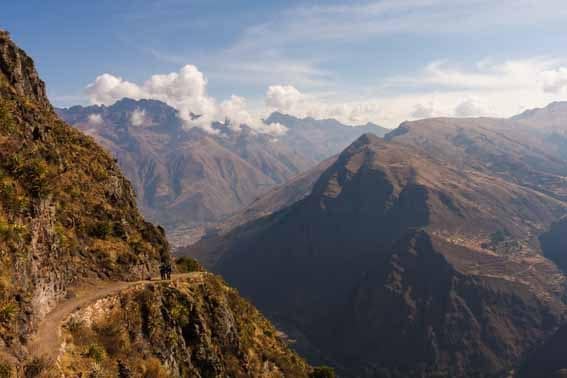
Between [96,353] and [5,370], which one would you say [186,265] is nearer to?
[96,353]

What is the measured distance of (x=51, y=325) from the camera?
1913 inches

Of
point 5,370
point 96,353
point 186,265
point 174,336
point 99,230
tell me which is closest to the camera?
point 5,370

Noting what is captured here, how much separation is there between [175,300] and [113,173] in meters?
36.9

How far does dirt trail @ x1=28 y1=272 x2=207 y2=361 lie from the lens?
145ft

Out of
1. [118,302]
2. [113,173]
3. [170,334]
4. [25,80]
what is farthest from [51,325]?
[25,80]

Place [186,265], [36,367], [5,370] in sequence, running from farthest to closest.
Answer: [186,265], [36,367], [5,370]

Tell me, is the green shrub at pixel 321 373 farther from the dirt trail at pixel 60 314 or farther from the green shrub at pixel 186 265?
the dirt trail at pixel 60 314

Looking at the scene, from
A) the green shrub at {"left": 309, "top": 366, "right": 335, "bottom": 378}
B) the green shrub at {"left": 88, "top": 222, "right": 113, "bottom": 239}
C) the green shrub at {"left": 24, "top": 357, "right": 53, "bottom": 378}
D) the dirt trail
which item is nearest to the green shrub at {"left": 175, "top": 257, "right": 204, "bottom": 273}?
the green shrub at {"left": 88, "top": 222, "right": 113, "bottom": 239}

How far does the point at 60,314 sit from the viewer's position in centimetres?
5147

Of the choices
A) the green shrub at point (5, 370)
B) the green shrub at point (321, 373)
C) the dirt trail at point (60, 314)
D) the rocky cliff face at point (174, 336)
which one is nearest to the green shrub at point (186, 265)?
the rocky cliff face at point (174, 336)

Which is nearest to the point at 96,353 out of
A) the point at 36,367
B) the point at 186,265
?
the point at 36,367

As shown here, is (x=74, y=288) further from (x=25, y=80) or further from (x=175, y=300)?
(x=25, y=80)

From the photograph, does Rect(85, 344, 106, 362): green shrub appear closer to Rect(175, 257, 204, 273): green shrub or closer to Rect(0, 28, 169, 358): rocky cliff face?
Rect(0, 28, 169, 358): rocky cliff face

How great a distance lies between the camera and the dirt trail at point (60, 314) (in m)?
44.2
